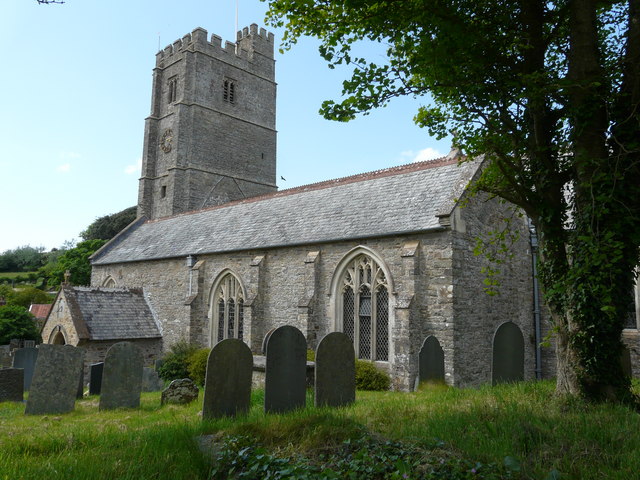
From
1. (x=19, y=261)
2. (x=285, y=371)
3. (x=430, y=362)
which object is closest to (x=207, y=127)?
(x=430, y=362)

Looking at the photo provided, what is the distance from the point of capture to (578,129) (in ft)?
19.6

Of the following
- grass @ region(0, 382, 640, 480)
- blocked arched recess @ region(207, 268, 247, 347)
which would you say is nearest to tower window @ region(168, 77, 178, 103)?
blocked arched recess @ region(207, 268, 247, 347)

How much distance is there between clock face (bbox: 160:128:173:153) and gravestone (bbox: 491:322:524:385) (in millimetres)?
27029

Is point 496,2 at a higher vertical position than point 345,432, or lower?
higher

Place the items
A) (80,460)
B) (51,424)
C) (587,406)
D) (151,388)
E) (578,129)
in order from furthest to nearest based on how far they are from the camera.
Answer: (151,388), (51,424), (578,129), (587,406), (80,460)

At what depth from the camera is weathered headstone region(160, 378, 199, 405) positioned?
9.38 metres

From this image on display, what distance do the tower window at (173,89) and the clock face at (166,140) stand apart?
2.38m

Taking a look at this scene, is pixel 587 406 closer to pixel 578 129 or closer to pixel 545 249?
pixel 545 249

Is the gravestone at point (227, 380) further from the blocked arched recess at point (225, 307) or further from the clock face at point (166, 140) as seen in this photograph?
the clock face at point (166, 140)

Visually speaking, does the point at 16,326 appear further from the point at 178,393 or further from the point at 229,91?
the point at 229,91

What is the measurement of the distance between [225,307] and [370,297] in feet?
20.4

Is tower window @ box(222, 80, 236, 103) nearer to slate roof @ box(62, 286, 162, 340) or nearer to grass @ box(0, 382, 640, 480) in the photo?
slate roof @ box(62, 286, 162, 340)

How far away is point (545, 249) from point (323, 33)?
4.39 metres

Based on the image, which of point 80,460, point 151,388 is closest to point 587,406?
point 80,460
